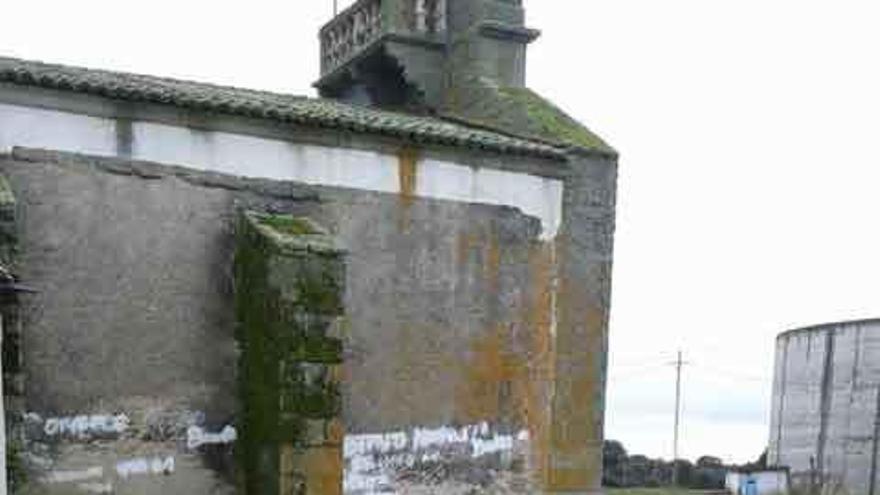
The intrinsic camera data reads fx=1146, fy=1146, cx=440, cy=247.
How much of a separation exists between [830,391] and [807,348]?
5.75ft

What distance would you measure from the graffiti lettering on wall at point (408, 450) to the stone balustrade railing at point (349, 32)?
6.50m

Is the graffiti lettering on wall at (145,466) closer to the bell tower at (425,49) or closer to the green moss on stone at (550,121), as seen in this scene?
the green moss on stone at (550,121)

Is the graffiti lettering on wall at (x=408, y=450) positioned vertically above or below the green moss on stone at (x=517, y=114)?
below

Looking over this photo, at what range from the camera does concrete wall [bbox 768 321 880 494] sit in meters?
29.7

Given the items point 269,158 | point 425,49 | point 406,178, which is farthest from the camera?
point 425,49

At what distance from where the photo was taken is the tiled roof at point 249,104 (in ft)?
35.2

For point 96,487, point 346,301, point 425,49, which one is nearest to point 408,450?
point 346,301

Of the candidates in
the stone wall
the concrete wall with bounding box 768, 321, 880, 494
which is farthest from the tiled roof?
the concrete wall with bounding box 768, 321, 880, 494

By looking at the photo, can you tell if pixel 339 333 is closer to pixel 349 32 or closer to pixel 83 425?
pixel 83 425

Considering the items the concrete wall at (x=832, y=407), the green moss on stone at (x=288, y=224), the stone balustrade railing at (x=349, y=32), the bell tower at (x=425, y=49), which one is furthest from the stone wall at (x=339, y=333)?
the concrete wall at (x=832, y=407)

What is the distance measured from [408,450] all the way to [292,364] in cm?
274

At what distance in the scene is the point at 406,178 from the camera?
12.7m

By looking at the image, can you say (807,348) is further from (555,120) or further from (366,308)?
(366,308)

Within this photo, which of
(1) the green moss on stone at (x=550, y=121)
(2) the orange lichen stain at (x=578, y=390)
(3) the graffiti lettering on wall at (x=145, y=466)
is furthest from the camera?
(1) the green moss on stone at (x=550, y=121)
